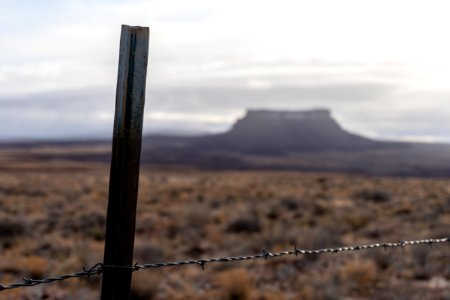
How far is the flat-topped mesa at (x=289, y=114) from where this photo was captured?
188625 millimetres

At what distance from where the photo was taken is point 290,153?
150m

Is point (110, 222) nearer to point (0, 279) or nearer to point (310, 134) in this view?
point (0, 279)

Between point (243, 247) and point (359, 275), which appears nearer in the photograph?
point (359, 275)

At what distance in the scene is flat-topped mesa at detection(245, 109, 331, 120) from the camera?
188625 mm

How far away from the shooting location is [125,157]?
3.28 m

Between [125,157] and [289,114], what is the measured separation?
190061 millimetres

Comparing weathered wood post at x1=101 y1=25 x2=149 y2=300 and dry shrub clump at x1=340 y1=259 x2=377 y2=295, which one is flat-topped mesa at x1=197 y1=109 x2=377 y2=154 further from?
weathered wood post at x1=101 y1=25 x2=149 y2=300

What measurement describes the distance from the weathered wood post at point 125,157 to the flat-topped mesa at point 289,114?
186087mm

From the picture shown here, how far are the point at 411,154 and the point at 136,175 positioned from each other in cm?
15536

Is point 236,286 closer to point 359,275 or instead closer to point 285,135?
point 359,275

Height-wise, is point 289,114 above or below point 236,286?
above

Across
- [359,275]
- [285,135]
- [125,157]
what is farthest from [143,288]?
[285,135]

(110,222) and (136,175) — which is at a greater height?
(136,175)

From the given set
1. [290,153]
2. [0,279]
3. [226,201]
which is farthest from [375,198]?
[290,153]
